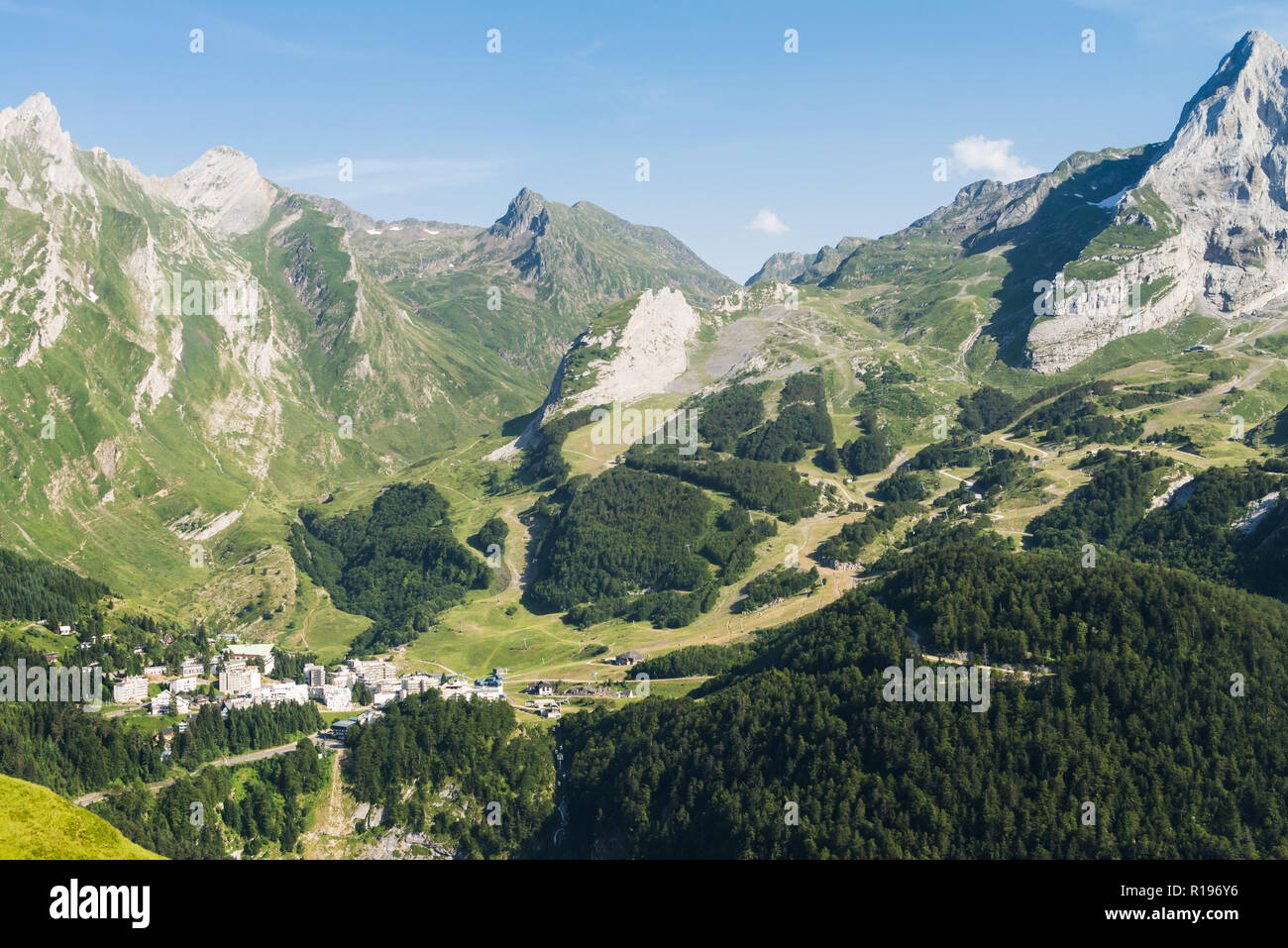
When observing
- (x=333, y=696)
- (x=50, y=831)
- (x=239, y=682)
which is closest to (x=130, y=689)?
(x=239, y=682)

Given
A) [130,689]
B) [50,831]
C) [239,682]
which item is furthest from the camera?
[239,682]

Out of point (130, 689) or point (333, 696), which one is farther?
point (333, 696)

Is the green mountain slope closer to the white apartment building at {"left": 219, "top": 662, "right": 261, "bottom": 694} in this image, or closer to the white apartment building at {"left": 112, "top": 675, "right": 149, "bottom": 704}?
the white apartment building at {"left": 112, "top": 675, "right": 149, "bottom": 704}

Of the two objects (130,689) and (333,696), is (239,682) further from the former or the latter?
(130,689)

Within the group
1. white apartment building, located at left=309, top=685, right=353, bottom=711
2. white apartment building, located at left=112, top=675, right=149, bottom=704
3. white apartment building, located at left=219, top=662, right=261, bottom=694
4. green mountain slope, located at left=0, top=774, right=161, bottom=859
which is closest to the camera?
green mountain slope, located at left=0, top=774, right=161, bottom=859

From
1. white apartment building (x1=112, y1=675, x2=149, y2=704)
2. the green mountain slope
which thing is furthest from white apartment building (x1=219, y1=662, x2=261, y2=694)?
the green mountain slope

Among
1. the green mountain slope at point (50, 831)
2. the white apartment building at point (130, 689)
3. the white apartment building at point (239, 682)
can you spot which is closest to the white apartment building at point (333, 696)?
the white apartment building at point (239, 682)

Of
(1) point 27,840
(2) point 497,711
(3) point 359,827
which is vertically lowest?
(3) point 359,827

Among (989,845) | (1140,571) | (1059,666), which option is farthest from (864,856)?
(1140,571)

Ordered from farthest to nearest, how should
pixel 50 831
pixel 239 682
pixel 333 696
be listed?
pixel 333 696 < pixel 239 682 < pixel 50 831

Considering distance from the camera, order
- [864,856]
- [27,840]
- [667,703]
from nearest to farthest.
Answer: [27,840] → [864,856] → [667,703]
